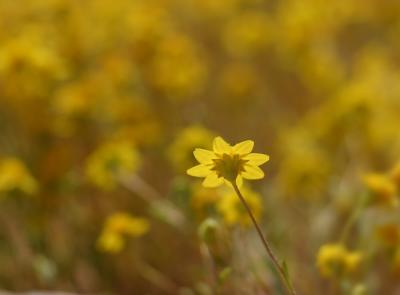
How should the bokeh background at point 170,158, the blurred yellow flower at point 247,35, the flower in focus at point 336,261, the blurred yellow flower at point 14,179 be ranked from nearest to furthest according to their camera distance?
the flower in focus at point 336,261 < the bokeh background at point 170,158 < the blurred yellow flower at point 14,179 < the blurred yellow flower at point 247,35

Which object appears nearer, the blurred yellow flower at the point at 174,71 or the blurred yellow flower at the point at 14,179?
the blurred yellow flower at the point at 14,179

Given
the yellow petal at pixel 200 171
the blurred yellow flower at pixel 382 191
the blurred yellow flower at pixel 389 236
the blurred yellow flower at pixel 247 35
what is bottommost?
the yellow petal at pixel 200 171

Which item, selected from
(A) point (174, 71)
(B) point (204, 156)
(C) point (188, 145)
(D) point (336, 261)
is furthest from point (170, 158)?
(B) point (204, 156)

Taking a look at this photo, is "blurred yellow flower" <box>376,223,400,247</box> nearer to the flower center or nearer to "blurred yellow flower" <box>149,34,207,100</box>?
the flower center

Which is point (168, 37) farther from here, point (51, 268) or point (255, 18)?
point (51, 268)

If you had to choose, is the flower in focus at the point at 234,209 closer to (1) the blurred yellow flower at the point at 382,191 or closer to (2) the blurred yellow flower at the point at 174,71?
(1) the blurred yellow flower at the point at 382,191

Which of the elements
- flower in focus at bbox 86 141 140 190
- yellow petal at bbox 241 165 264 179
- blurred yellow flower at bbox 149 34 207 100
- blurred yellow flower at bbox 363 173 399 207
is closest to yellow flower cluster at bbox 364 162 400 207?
blurred yellow flower at bbox 363 173 399 207

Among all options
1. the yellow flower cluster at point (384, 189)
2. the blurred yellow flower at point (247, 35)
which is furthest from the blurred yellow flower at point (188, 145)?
the blurred yellow flower at point (247, 35)
